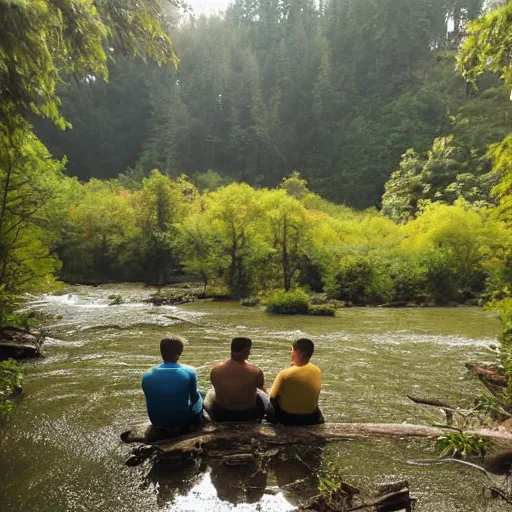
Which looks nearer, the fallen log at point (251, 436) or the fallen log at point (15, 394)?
the fallen log at point (251, 436)

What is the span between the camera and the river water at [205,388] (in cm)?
445

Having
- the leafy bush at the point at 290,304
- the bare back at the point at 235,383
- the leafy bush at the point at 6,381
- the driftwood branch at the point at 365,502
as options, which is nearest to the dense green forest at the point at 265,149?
the leafy bush at the point at 6,381

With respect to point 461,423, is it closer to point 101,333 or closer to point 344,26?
point 101,333

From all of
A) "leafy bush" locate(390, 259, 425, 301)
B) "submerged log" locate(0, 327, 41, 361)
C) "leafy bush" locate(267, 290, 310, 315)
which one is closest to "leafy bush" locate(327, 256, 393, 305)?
"leafy bush" locate(390, 259, 425, 301)

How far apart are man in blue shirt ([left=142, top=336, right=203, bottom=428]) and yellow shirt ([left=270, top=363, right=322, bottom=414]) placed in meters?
1.14

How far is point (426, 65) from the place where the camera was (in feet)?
226

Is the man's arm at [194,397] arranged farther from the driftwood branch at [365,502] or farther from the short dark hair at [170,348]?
the driftwood branch at [365,502]

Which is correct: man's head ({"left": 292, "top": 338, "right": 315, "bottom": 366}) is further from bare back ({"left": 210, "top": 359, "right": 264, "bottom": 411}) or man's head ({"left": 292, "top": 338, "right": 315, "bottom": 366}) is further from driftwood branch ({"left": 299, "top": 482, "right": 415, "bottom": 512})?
driftwood branch ({"left": 299, "top": 482, "right": 415, "bottom": 512})

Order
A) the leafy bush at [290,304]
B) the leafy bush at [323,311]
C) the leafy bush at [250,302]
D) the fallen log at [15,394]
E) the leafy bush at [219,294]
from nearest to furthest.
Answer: the fallen log at [15,394] < the leafy bush at [323,311] < the leafy bush at [290,304] < the leafy bush at [250,302] < the leafy bush at [219,294]


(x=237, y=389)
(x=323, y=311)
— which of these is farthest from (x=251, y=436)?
(x=323, y=311)

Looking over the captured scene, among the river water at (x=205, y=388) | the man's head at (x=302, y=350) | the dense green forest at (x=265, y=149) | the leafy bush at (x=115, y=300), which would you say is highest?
the dense green forest at (x=265, y=149)

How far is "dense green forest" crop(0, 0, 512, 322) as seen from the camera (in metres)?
5.56

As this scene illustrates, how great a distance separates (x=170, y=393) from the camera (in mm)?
5355

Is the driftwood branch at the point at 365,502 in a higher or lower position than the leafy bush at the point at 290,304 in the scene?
lower
